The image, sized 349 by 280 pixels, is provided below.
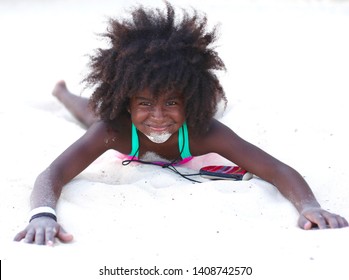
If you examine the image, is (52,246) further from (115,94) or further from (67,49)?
(67,49)

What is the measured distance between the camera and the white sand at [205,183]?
2635 millimetres

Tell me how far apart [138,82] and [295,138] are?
1312 mm

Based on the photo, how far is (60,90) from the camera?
17.0 ft

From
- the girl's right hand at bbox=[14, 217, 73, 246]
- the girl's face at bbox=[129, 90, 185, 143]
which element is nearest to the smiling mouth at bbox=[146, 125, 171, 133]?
the girl's face at bbox=[129, 90, 185, 143]

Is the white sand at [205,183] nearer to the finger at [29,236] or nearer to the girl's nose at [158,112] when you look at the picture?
the finger at [29,236]

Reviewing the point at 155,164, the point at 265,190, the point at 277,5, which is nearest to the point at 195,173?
the point at 155,164

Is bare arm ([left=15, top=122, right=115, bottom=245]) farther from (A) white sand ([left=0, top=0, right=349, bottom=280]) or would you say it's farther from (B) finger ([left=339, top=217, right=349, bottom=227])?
(B) finger ([left=339, top=217, right=349, bottom=227])

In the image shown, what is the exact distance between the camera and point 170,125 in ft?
11.0

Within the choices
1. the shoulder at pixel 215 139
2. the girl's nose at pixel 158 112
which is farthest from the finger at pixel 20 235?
the shoulder at pixel 215 139

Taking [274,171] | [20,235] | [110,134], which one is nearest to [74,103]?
[110,134]

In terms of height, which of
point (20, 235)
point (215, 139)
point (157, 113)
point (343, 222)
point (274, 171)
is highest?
point (157, 113)

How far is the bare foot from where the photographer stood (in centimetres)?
515

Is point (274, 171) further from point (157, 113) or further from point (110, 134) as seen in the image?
point (110, 134)

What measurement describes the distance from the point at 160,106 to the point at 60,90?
6.87 ft
